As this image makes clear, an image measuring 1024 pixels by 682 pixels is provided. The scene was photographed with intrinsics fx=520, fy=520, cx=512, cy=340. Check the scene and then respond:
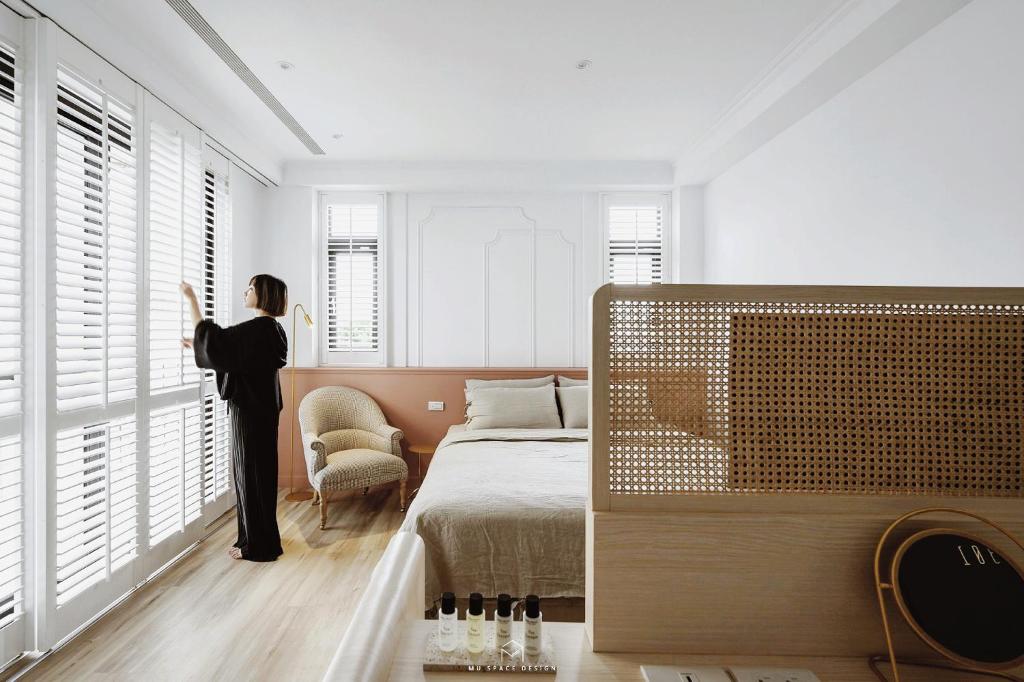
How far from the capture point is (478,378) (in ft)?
14.2

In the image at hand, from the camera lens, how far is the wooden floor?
1971mm

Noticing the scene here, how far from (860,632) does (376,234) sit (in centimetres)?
418

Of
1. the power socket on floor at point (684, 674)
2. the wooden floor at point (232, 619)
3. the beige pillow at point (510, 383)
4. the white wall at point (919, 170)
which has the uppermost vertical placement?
the white wall at point (919, 170)

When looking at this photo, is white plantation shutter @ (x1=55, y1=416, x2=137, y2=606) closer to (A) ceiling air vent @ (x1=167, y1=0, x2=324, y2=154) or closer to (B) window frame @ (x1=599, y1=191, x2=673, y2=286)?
(A) ceiling air vent @ (x1=167, y1=0, x2=324, y2=154)

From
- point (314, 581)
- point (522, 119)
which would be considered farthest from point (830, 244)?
point (314, 581)

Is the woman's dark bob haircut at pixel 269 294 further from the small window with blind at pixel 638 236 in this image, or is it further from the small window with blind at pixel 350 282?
the small window with blind at pixel 638 236

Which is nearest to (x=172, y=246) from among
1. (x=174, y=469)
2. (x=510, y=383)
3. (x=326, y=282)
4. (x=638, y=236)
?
(x=174, y=469)

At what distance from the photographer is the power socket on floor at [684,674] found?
852mm

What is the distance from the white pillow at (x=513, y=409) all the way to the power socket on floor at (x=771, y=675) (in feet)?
9.62

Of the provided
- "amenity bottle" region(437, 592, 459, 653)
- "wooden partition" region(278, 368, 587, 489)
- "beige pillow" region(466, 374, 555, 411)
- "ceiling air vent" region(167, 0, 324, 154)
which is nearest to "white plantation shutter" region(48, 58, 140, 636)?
"ceiling air vent" region(167, 0, 324, 154)

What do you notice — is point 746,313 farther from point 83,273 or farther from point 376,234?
point 376,234

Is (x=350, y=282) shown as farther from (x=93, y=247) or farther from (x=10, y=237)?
(x=10, y=237)

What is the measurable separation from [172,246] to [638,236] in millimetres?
3383

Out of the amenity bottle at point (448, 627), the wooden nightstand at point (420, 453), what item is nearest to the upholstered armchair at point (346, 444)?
the wooden nightstand at point (420, 453)
